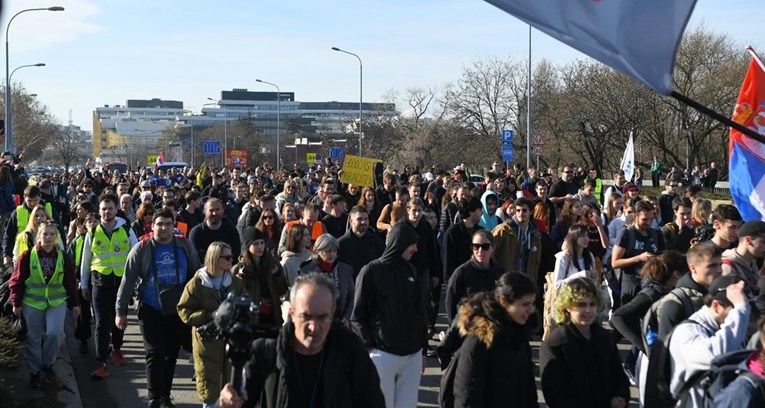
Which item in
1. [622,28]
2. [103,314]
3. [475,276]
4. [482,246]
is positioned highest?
[622,28]

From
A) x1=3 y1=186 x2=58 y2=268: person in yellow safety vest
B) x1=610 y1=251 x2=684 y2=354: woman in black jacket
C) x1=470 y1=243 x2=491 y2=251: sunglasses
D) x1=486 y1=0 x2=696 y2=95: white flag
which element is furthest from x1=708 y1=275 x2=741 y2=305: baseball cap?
x1=3 y1=186 x2=58 y2=268: person in yellow safety vest

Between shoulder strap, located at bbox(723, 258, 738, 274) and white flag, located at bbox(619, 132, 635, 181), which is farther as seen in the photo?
white flag, located at bbox(619, 132, 635, 181)

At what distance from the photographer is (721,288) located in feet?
16.9

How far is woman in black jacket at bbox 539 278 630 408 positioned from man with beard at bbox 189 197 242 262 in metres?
5.75

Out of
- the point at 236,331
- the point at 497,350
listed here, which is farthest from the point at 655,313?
the point at 236,331

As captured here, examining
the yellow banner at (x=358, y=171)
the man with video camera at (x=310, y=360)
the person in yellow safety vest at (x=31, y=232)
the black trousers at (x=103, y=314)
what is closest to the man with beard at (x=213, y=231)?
the black trousers at (x=103, y=314)

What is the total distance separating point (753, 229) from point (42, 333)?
640 centimetres

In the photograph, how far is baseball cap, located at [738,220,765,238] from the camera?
7.19 m

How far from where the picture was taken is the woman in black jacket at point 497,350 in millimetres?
5309

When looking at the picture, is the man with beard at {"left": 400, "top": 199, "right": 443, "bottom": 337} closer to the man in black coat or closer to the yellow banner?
the man in black coat

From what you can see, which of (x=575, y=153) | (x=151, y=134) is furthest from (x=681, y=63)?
(x=151, y=134)

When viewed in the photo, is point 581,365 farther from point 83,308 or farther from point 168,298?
point 83,308

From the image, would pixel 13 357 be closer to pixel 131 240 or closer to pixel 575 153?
pixel 131 240

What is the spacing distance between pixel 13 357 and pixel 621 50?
279 inches
